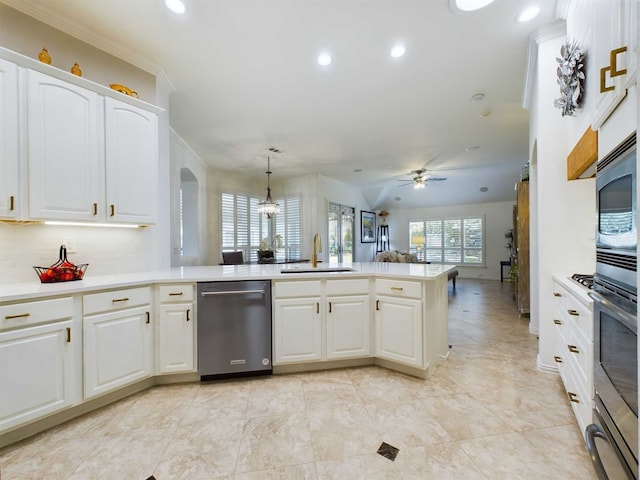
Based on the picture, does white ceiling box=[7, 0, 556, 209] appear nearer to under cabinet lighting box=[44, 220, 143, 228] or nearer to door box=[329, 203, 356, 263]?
under cabinet lighting box=[44, 220, 143, 228]

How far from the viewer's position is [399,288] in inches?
92.7

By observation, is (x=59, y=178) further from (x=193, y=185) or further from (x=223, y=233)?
Answer: (x=223, y=233)

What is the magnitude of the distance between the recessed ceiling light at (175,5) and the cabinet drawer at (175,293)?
81.1 inches

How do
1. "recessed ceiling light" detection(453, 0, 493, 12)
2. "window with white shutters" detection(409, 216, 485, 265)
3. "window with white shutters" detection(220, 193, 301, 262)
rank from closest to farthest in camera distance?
"recessed ceiling light" detection(453, 0, 493, 12) → "window with white shutters" detection(220, 193, 301, 262) → "window with white shutters" detection(409, 216, 485, 265)

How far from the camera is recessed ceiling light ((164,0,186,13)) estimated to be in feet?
6.22

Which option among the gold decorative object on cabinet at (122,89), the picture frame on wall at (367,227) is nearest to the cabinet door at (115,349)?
the gold decorative object on cabinet at (122,89)

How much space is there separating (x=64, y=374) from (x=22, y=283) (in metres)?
0.80

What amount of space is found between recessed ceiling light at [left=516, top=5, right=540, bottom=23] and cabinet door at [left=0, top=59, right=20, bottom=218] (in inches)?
139

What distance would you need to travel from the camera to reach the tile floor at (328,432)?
141cm

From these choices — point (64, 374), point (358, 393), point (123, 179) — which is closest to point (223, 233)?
point (123, 179)

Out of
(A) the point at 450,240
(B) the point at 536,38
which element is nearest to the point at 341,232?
(A) the point at 450,240

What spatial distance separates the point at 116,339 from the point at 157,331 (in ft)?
0.93

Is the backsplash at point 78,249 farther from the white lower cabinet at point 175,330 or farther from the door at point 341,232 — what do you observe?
the door at point 341,232

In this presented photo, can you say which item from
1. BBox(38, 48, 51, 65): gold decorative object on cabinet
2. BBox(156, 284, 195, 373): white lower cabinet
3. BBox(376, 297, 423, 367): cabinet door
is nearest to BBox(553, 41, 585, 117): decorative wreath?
BBox(376, 297, 423, 367): cabinet door
